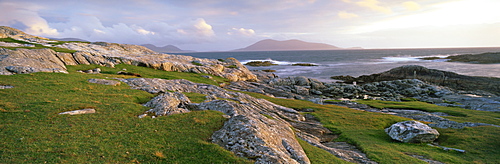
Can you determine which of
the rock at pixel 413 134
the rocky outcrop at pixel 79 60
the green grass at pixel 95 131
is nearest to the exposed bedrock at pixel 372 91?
the rocky outcrop at pixel 79 60

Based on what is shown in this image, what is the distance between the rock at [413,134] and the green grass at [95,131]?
58.9 feet

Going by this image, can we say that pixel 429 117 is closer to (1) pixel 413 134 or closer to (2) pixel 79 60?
(1) pixel 413 134

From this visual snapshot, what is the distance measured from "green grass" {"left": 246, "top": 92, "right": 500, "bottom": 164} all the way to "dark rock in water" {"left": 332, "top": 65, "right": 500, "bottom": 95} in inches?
2073

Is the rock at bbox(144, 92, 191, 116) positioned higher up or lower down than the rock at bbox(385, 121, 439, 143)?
higher up

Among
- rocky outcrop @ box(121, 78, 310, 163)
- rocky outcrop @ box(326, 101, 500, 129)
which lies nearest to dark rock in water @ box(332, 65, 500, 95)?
rocky outcrop @ box(326, 101, 500, 129)

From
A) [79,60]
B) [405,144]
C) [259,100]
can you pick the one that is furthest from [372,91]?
[79,60]

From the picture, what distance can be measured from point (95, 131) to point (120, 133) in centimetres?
156

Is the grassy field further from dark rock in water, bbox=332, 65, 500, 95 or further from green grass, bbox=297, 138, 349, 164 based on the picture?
dark rock in water, bbox=332, 65, 500, 95

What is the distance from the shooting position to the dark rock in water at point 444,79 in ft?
220

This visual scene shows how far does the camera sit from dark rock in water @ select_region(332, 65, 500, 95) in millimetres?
67125

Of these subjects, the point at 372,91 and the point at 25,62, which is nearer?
the point at 25,62

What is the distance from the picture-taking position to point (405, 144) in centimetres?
2141

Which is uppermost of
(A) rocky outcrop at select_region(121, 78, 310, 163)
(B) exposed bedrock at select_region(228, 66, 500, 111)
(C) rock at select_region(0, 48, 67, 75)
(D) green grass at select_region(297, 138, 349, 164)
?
(C) rock at select_region(0, 48, 67, 75)

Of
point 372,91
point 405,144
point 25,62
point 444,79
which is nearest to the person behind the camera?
point 405,144
